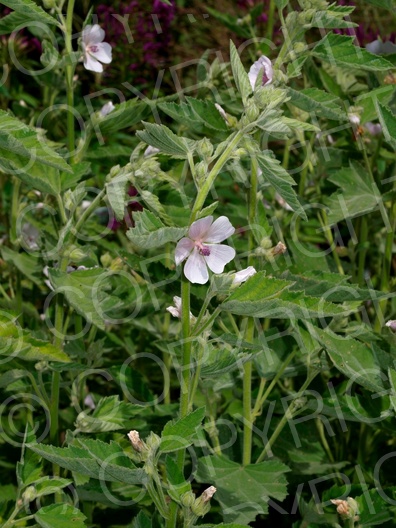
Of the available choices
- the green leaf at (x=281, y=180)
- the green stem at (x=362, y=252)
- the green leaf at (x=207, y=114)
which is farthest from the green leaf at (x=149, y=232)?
the green stem at (x=362, y=252)

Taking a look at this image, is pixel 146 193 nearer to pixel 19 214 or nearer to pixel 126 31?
pixel 19 214

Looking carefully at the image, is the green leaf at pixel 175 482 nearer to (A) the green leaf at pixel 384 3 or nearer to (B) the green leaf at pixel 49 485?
(B) the green leaf at pixel 49 485

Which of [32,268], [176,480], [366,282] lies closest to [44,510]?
[176,480]

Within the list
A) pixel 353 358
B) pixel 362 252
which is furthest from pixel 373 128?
pixel 353 358

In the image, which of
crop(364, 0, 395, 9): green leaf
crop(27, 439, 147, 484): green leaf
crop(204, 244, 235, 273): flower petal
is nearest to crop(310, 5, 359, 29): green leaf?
crop(364, 0, 395, 9): green leaf

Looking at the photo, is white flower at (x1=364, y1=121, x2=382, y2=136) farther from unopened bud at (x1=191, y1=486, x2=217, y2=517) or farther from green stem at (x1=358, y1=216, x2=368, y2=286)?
unopened bud at (x1=191, y1=486, x2=217, y2=517)

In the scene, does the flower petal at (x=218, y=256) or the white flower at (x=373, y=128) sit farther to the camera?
the white flower at (x=373, y=128)
